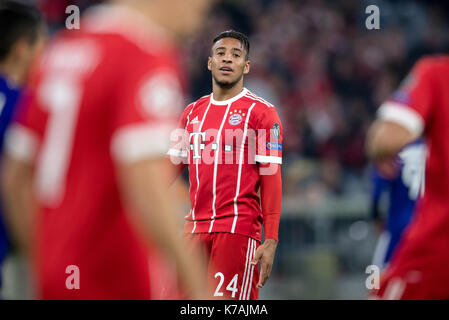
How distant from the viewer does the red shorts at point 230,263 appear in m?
4.23

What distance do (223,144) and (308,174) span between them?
452cm

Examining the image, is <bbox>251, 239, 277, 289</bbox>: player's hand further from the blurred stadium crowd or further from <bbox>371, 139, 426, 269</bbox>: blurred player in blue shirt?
the blurred stadium crowd

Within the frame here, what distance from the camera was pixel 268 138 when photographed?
14.4ft

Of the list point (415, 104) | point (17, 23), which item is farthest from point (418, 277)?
point (17, 23)

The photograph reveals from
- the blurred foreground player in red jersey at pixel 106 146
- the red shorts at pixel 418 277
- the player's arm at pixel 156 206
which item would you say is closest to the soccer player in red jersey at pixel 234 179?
the red shorts at pixel 418 277

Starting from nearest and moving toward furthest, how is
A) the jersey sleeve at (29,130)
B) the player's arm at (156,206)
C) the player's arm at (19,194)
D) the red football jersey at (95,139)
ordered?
the player's arm at (156,206) → the red football jersey at (95,139) → the jersey sleeve at (29,130) → the player's arm at (19,194)

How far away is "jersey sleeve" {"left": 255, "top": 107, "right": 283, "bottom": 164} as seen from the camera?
435 cm

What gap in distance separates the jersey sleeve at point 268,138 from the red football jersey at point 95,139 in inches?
92.7

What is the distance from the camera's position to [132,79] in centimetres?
192

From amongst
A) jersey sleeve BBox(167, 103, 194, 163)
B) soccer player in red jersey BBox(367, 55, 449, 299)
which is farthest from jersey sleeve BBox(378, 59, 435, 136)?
jersey sleeve BBox(167, 103, 194, 163)

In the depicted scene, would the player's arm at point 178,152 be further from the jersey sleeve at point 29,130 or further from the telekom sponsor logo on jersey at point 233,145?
the jersey sleeve at point 29,130

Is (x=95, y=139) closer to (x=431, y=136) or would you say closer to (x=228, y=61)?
(x=431, y=136)

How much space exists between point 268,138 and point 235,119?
26cm
